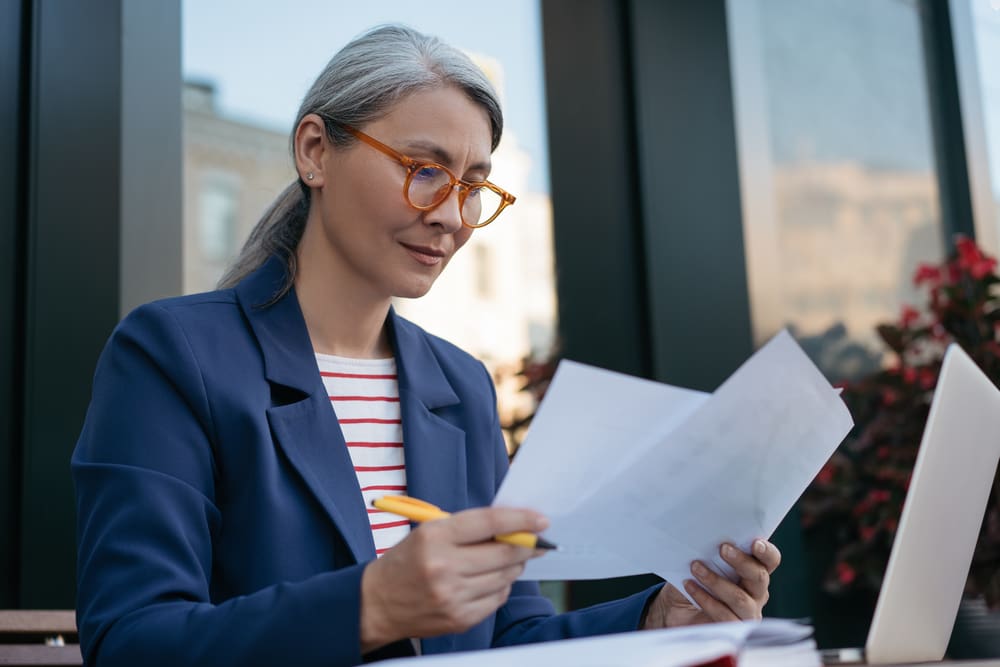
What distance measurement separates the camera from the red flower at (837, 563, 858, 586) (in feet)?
9.25

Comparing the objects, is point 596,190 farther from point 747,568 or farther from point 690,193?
point 747,568

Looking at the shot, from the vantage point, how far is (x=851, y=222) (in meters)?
3.35

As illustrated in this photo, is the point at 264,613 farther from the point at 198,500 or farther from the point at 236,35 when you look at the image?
the point at 236,35

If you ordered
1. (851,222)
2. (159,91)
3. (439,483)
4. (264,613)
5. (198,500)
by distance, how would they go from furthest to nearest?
1. (851,222)
2. (159,91)
3. (439,483)
4. (198,500)
5. (264,613)

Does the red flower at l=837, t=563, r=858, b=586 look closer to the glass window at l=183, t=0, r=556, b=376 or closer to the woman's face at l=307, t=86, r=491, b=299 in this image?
the glass window at l=183, t=0, r=556, b=376

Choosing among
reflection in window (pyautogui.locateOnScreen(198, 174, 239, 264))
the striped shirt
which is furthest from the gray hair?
reflection in window (pyautogui.locateOnScreen(198, 174, 239, 264))

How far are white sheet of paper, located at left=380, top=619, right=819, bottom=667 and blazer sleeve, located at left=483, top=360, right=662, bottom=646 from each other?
493mm

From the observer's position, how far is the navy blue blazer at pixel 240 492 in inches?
34.9

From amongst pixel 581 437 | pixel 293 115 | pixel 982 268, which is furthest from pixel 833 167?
pixel 581 437

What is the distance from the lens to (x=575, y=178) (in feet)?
9.11

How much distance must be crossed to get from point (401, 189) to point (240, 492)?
40 centimetres

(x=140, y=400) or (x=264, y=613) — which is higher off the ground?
(x=140, y=400)

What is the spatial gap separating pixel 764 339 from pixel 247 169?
4.49ft

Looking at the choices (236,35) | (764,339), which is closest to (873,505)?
(764,339)
